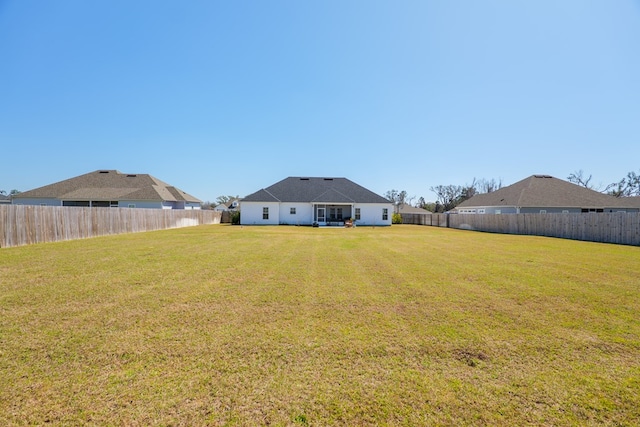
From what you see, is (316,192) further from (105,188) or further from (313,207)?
(105,188)

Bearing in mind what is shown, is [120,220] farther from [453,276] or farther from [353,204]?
[353,204]

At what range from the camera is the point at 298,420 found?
230 cm

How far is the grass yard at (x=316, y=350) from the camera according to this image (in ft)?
7.97

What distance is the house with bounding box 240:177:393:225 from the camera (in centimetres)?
3228

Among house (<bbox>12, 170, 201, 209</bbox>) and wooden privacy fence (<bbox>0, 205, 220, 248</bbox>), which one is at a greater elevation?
house (<bbox>12, 170, 201, 209</bbox>)

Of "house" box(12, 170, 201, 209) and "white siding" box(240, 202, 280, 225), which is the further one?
"white siding" box(240, 202, 280, 225)

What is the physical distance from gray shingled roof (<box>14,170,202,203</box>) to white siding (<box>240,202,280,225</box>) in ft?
30.5

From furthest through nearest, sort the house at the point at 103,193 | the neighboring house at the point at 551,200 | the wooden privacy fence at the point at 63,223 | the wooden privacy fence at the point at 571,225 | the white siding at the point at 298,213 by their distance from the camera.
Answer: the white siding at the point at 298,213 < the house at the point at 103,193 < the neighboring house at the point at 551,200 < the wooden privacy fence at the point at 571,225 < the wooden privacy fence at the point at 63,223

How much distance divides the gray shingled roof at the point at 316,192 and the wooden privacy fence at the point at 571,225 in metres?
11.3

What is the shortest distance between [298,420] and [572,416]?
2.40 m

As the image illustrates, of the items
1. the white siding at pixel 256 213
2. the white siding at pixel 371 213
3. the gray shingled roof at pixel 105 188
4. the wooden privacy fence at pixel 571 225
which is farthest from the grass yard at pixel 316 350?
the gray shingled roof at pixel 105 188

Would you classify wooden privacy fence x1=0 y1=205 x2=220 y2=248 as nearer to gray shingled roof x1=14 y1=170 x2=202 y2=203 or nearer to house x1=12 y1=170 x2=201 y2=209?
house x1=12 y1=170 x2=201 y2=209

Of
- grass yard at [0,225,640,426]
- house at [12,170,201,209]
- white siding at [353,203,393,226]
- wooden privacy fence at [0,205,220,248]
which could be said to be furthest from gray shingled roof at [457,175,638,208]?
house at [12,170,201,209]

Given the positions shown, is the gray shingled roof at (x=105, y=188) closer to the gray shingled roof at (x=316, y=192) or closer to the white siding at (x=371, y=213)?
the gray shingled roof at (x=316, y=192)
